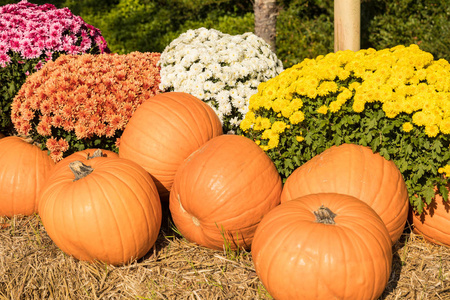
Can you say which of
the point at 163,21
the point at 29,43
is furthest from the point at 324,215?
the point at 163,21

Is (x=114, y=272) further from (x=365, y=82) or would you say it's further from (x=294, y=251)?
(x=365, y=82)

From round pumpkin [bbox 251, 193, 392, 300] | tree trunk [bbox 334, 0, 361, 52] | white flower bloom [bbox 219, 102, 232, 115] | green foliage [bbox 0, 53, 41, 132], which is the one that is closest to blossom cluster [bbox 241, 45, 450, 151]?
white flower bloom [bbox 219, 102, 232, 115]

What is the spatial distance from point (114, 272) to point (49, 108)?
1.63 metres

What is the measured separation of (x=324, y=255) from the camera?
8.32 feet

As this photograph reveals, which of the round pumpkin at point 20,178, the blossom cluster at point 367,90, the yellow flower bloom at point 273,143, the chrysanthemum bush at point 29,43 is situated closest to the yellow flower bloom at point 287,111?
the blossom cluster at point 367,90

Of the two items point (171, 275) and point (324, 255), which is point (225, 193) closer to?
point (171, 275)

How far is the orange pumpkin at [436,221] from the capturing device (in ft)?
10.7

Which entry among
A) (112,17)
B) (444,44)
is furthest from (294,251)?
(112,17)

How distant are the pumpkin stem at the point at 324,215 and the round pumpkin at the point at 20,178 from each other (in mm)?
2517

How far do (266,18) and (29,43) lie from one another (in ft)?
9.43

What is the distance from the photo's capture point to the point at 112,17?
968 cm

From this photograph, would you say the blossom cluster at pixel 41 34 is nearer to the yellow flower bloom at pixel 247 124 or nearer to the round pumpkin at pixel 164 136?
the round pumpkin at pixel 164 136

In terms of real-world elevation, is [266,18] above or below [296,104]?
above

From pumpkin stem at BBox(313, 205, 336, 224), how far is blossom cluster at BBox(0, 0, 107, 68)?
10.8 feet
